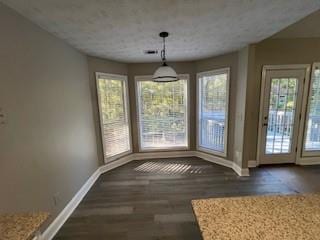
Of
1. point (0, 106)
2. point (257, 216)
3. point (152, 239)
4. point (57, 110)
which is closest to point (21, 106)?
point (0, 106)

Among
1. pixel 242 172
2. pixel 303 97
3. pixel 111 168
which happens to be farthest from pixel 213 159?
pixel 111 168

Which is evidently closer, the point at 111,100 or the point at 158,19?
the point at 158,19

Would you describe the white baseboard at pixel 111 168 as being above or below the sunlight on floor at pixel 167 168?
above

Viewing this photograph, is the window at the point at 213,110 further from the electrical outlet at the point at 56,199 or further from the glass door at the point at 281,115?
the electrical outlet at the point at 56,199

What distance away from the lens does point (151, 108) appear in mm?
4543

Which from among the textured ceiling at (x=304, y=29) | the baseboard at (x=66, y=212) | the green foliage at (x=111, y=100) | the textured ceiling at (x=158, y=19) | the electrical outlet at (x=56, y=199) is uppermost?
the textured ceiling at (x=304, y=29)

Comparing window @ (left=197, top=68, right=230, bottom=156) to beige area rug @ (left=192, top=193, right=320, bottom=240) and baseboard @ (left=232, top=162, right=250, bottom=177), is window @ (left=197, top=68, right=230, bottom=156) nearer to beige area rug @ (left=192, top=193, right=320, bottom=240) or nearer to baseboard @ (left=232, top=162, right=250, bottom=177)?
baseboard @ (left=232, top=162, right=250, bottom=177)

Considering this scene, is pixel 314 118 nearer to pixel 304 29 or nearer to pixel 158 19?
pixel 304 29

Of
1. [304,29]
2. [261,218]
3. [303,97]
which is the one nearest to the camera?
[261,218]

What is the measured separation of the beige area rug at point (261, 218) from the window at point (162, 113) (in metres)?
3.33

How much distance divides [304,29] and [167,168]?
385 cm

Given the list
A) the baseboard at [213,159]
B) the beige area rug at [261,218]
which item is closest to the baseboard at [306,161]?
the baseboard at [213,159]

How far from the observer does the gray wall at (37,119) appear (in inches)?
64.9

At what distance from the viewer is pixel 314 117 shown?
3857 mm
